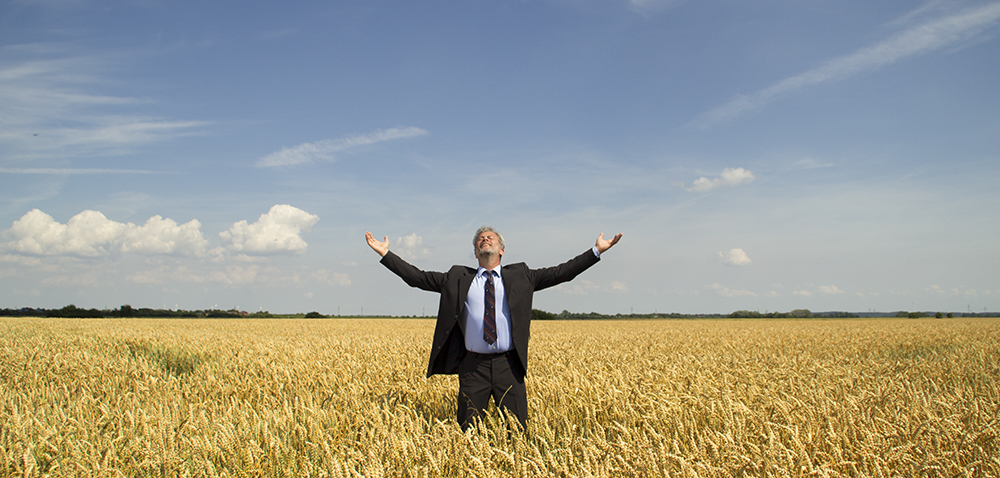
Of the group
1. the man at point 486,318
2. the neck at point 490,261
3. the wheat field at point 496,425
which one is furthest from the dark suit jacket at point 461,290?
the wheat field at point 496,425

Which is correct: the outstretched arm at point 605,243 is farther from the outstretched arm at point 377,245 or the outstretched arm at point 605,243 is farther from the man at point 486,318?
the outstretched arm at point 377,245

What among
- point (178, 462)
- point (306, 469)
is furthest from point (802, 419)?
point (178, 462)

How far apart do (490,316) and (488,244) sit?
2.04ft

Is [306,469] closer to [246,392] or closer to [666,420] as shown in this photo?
[666,420]

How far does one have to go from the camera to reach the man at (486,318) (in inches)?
170

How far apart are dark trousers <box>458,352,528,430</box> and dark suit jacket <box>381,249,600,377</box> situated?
0.50ft

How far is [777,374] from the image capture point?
6586 millimetres

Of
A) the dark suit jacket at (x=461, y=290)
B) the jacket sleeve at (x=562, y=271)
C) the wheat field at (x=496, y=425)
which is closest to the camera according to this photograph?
the wheat field at (x=496, y=425)

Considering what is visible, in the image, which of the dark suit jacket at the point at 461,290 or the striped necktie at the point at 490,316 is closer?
the striped necktie at the point at 490,316

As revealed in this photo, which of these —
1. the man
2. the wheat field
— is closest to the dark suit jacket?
the man

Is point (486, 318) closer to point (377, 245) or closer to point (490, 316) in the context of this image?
point (490, 316)

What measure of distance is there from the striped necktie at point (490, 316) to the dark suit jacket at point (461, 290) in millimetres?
132

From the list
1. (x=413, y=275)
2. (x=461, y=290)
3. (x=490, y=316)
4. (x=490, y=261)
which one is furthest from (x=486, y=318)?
(x=413, y=275)

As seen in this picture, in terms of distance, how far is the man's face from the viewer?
443cm
